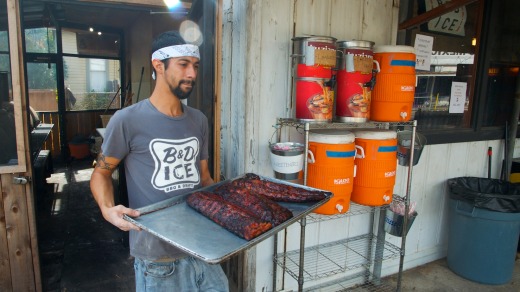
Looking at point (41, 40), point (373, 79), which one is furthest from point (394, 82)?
point (41, 40)

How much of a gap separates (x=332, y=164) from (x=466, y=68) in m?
2.41

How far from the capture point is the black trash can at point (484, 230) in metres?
3.22

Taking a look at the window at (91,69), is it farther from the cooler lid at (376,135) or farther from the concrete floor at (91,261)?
the cooler lid at (376,135)

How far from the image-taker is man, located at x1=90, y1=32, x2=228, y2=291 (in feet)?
5.71

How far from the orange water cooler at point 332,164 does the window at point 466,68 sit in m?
1.51

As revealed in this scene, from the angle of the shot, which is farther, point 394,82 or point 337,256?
point 337,256

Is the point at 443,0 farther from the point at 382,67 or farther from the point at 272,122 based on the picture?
the point at 272,122

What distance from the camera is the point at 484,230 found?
3320mm

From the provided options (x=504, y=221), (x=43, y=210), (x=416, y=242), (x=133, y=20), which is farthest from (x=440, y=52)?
(x=133, y=20)

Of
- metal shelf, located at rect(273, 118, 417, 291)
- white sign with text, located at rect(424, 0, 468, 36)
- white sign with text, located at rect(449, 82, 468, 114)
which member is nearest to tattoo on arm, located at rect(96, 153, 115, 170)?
metal shelf, located at rect(273, 118, 417, 291)

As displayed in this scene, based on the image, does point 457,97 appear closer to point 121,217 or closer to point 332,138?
point 332,138

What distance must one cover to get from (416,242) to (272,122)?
2.22 metres

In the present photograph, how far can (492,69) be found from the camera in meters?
3.93

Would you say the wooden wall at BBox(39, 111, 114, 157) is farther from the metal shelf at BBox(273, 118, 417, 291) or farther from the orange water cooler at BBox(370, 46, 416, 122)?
the orange water cooler at BBox(370, 46, 416, 122)
